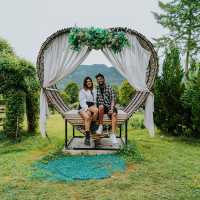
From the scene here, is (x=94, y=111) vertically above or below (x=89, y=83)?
below

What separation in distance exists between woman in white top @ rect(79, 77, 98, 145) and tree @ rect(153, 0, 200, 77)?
19.7m

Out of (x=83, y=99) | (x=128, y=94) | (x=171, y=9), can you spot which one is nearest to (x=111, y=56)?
(x=83, y=99)

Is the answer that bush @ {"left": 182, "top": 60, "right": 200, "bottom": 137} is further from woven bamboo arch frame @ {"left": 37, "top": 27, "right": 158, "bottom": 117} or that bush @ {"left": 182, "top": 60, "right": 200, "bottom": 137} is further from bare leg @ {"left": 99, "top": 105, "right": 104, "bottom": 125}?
bare leg @ {"left": 99, "top": 105, "right": 104, "bottom": 125}

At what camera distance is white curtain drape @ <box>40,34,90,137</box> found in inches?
384

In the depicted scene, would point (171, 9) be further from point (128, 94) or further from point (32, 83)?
point (32, 83)

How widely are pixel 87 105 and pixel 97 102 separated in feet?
0.85

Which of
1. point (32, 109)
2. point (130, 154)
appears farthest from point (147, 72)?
point (32, 109)

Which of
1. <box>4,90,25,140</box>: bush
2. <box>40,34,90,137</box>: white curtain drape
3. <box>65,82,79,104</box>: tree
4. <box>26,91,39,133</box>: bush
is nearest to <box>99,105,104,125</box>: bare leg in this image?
<box>40,34,90,137</box>: white curtain drape

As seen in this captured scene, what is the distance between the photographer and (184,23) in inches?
1156

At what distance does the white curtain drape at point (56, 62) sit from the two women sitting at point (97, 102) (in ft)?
1.93

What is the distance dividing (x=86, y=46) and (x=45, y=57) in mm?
1000

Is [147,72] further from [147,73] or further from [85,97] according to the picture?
[85,97]

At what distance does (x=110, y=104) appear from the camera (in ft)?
31.4

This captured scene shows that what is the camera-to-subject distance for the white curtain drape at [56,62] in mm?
9758
